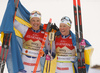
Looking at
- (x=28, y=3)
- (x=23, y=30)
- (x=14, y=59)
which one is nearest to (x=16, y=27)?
(x=23, y=30)

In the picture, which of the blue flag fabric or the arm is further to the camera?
the arm

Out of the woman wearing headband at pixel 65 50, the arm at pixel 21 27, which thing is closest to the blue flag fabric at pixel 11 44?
the arm at pixel 21 27

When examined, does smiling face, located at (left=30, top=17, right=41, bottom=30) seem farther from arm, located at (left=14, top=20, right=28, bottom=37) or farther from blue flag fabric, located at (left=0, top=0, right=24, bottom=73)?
blue flag fabric, located at (left=0, top=0, right=24, bottom=73)

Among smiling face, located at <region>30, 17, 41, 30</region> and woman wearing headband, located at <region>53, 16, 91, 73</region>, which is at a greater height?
smiling face, located at <region>30, 17, 41, 30</region>

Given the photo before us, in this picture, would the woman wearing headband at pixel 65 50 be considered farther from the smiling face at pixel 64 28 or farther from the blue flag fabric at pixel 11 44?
the blue flag fabric at pixel 11 44

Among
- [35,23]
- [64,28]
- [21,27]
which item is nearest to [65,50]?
[64,28]

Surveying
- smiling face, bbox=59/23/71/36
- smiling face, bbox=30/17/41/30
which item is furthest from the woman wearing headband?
smiling face, bbox=30/17/41/30

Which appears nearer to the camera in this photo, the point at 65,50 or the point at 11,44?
the point at 11,44

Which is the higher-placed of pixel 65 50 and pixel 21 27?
pixel 21 27

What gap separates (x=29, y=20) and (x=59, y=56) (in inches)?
24.1

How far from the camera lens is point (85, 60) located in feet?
5.91

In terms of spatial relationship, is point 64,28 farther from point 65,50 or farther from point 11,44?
point 11,44

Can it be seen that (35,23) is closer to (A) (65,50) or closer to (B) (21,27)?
Result: (B) (21,27)

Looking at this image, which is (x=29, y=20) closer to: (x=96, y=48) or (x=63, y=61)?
(x=63, y=61)
